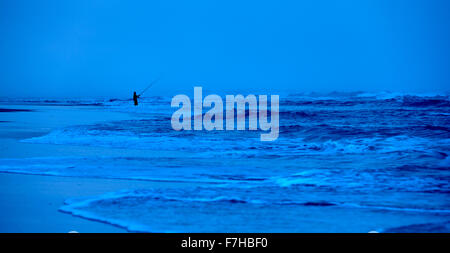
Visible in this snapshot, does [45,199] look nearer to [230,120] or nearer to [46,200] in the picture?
[46,200]

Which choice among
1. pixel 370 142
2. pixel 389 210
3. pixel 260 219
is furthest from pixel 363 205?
pixel 370 142

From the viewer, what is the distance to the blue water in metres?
3.25

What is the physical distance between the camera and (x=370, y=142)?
8.16m

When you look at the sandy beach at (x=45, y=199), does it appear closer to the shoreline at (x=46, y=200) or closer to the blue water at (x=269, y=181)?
the shoreline at (x=46, y=200)

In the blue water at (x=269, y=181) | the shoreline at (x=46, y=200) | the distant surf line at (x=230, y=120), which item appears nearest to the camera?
the shoreline at (x=46, y=200)

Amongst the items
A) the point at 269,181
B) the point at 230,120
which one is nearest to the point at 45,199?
the point at 269,181

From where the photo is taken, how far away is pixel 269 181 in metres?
4.76

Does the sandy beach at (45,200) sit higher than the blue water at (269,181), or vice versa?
the sandy beach at (45,200)

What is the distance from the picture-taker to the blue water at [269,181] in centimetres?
A: 325

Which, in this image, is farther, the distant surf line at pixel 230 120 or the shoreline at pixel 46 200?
the distant surf line at pixel 230 120

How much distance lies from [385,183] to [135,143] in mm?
4689

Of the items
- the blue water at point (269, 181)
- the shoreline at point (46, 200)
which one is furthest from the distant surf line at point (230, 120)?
the shoreline at point (46, 200)
